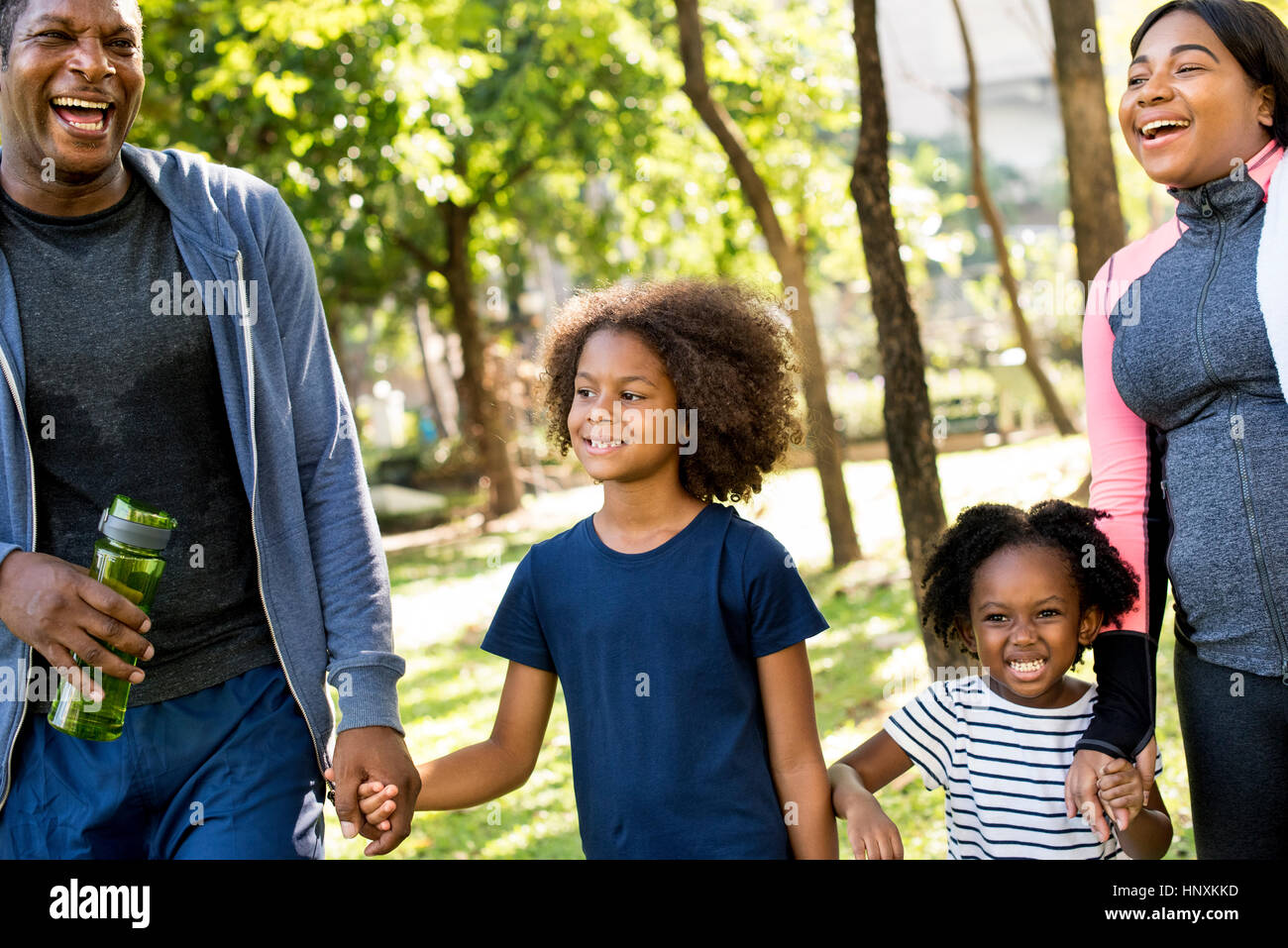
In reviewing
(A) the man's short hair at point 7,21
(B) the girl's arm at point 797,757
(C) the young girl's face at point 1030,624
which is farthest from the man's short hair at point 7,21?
(C) the young girl's face at point 1030,624

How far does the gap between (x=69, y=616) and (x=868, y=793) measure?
1.41 m

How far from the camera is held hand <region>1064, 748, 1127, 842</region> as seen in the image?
2.23m

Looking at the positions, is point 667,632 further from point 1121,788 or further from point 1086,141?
point 1086,141

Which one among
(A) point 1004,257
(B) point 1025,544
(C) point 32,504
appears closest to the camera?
(C) point 32,504

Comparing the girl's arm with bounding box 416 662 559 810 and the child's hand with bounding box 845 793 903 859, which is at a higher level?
the girl's arm with bounding box 416 662 559 810

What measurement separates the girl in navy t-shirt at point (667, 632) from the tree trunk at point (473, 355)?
501 inches

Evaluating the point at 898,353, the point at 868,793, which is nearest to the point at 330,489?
the point at 868,793

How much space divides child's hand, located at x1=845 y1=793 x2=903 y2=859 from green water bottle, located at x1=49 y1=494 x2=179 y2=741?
1235mm

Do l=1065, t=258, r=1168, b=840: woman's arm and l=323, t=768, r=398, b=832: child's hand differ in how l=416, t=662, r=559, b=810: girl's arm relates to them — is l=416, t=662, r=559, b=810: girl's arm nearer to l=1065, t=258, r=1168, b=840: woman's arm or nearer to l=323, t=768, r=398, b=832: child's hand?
l=323, t=768, r=398, b=832: child's hand

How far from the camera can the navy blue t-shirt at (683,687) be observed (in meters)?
2.36

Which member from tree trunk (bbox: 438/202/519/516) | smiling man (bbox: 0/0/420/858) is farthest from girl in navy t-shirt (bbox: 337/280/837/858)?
tree trunk (bbox: 438/202/519/516)

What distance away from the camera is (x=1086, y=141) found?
6.38 metres

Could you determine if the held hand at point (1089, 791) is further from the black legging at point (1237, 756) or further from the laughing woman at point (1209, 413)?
the black legging at point (1237, 756)

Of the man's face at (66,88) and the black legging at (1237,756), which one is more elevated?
the man's face at (66,88)
